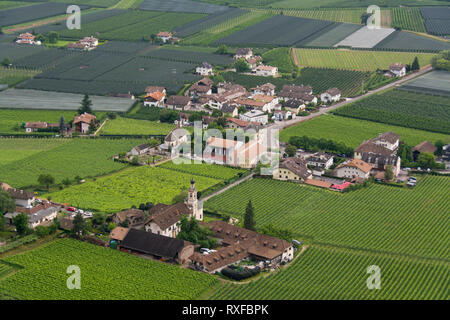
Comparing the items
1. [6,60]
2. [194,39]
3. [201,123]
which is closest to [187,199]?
[201,123]

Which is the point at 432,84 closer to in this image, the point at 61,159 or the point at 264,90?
the point at 264,90

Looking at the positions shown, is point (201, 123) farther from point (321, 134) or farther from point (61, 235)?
point (61, 235)

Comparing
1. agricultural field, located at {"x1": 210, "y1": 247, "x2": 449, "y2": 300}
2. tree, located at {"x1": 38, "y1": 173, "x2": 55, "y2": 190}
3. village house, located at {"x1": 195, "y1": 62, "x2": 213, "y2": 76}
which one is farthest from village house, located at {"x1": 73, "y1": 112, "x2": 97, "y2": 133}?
agricultural field, located at {"x1": 210, "y1": 247, "x2": 449, "y2": 300}

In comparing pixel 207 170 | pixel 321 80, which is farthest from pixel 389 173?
pixel 321 80

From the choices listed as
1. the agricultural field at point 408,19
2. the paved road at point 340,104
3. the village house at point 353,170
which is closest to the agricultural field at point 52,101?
the paved road at point 340,104

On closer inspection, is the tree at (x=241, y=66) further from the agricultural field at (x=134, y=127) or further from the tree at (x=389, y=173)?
the tree at (x=389, y=173)
